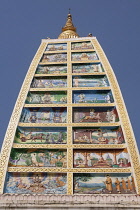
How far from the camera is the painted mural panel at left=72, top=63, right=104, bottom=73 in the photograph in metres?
20.6

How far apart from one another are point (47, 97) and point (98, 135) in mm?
3647

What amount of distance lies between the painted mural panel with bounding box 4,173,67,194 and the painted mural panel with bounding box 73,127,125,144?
7.05 feet

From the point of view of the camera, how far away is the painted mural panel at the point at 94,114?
56.9 feet

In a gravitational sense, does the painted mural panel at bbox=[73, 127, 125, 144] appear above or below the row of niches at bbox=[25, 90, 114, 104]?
below

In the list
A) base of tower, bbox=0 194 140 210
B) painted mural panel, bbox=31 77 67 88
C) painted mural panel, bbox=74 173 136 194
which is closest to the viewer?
base of tower, bbox=0 194 140 210

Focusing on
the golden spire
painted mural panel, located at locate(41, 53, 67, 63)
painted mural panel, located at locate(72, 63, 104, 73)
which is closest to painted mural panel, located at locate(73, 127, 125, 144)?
painted mural panel, located at locate(72, 63, 104, 73)

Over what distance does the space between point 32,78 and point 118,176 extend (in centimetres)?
753

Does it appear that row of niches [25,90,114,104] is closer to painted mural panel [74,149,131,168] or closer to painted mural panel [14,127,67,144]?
painted mural panel [14,127,67,144]

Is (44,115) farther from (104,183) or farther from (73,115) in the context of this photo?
(104,183)

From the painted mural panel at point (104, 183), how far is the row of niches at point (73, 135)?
5.44 feet

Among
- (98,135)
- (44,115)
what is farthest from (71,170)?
(44,115)

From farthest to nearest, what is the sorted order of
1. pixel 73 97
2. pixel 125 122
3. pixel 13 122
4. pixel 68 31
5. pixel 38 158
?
pixel 68 31
pixel 73 97
pixel 13 122
pixel 125 122
pixel 38 158

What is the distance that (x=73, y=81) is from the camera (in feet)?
64.8

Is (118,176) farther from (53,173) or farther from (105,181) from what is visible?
(53,173)
